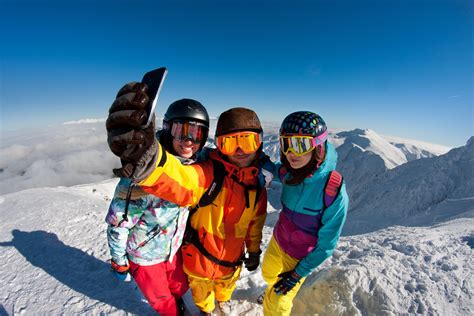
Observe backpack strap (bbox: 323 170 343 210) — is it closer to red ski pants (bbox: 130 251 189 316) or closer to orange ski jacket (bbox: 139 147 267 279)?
orange ski jacket (bbox: 139 147 267 279)

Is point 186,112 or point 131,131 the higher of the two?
point 186,112

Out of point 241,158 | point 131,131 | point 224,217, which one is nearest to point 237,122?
point 241,158

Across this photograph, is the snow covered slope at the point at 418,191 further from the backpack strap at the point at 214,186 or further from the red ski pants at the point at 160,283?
the backpack strap at the point at 214,186

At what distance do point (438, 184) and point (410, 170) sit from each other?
347 centimetres

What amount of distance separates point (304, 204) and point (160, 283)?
1969mm

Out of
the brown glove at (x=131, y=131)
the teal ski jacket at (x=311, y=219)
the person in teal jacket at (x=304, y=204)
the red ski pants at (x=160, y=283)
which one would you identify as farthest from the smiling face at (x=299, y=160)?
the red ski pants at (x=160, y=283)

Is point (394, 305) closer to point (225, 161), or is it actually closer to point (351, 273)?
point (351, 273)

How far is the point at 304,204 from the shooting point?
2662 mm

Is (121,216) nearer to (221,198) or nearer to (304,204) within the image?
(221,198)

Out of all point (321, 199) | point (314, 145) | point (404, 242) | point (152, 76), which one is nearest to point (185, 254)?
point (321, 199)

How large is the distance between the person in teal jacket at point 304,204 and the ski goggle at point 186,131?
1.05m

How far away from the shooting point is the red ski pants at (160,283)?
2791mm

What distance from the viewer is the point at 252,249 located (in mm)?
3074

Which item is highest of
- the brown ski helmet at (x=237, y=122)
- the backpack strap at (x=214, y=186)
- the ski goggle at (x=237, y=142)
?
the brown ski helmet at (x=237, y=122)
